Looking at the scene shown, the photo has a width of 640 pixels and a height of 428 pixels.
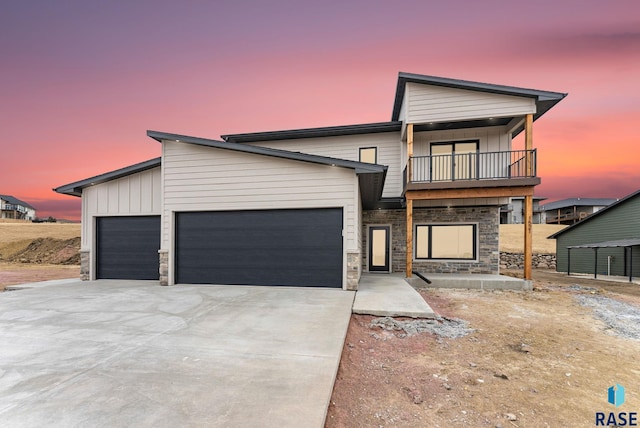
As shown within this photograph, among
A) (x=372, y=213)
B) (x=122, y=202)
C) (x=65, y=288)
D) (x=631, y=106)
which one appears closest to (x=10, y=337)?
(x=65, y=288)

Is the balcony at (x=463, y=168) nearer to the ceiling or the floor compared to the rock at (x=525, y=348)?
nearer to the ceiling

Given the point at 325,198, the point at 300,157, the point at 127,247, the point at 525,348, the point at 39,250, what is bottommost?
the point at 39,250

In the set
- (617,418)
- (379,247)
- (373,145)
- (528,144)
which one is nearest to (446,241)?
(379,247)

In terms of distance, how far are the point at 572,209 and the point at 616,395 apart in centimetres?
4968

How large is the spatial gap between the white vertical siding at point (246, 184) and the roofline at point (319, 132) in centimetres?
486

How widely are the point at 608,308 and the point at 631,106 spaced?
550 inches

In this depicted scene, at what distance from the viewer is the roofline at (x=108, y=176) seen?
939 centimetres

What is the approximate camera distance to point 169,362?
3.21 metres

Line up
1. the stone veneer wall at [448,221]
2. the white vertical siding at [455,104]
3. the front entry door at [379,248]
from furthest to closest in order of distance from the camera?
the front entry door at [379,248], the stone veneer wall at [448,221], the white vertical siding at [455,104]

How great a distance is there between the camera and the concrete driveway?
221 cm

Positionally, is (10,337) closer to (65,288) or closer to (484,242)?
(65,288)

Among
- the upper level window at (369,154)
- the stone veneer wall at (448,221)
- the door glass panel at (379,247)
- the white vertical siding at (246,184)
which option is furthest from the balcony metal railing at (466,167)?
the white vertical siding at (246,184)

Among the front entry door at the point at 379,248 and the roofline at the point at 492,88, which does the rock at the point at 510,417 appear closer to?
the front entry door at the point at 379,248

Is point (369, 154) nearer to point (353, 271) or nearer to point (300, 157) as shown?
point (300, 157)
